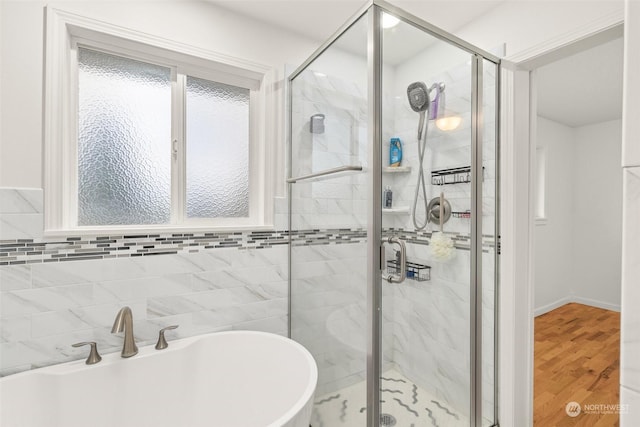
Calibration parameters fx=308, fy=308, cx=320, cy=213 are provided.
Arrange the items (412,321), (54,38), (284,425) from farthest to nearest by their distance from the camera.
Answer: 1. (412,321)
2. (54,38)
3. (284,425)

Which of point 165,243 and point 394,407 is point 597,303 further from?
point 165,243

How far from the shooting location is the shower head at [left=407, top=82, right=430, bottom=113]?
1513mm

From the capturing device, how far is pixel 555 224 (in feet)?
13.1

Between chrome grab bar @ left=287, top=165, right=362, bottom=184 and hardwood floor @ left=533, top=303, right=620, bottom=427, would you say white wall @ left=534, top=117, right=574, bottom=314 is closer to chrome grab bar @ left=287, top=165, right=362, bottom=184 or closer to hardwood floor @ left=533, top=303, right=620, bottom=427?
hardwood floor @ left=533, top=303, right=620, bottom=427

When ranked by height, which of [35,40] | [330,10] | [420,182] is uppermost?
[330,10]

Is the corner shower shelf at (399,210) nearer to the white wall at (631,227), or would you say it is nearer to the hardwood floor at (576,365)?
the white wall at (631,227)

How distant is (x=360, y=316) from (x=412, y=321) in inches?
11.4

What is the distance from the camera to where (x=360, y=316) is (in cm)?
146

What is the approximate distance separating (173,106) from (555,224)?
14.9 ft

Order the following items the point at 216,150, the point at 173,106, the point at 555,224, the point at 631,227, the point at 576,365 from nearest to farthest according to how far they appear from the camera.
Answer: the point at 631,227 < the point at 173,106 < the point at 216,150 < the point at 576,365 < the point at 555,224

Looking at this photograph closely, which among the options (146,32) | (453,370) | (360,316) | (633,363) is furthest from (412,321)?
(146,32)

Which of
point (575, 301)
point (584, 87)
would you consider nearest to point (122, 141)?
point (584, 87)

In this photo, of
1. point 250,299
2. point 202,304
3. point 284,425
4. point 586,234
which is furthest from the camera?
point 586,234

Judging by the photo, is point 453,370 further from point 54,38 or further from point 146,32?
point 54,38
